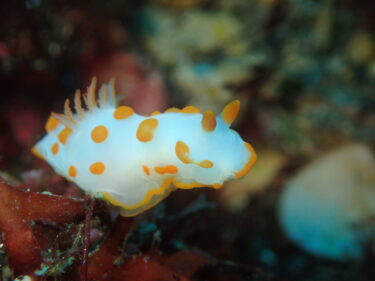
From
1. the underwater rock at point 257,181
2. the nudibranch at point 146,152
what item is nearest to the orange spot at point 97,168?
the nudibranch at point 146,152

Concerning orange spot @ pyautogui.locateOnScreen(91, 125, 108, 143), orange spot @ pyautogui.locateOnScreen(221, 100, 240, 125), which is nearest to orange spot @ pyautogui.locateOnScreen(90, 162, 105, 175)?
orange spot @ pyautogui.locateOnScreen(91, 125, 108, 143)

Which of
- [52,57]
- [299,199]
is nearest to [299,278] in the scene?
[299,199]

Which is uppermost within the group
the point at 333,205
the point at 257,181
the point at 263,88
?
the point at 263,88

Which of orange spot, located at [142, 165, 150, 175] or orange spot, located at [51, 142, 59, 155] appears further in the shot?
orange spot, located at [51, 142, 59, 155]

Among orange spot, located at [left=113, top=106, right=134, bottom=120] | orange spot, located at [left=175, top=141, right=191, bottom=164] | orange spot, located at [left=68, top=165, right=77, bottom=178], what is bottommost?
orange spot, located at [left=68, top=165, right=77, bottom=178]

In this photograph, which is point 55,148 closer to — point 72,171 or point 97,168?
point 72,171

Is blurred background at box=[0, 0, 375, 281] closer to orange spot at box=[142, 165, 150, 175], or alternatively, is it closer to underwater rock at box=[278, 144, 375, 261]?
underwater rock at box=[278, 144, 375, 261]

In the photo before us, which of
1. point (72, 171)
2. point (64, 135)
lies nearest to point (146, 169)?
point (72, 171)
